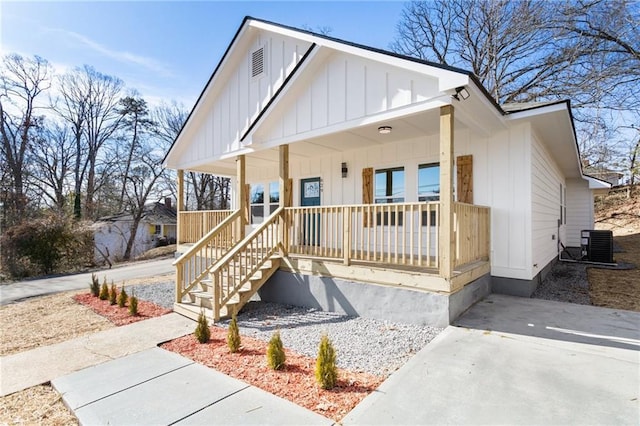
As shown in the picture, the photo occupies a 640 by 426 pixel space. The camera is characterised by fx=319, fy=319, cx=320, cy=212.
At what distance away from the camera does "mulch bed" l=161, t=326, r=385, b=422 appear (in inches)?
115

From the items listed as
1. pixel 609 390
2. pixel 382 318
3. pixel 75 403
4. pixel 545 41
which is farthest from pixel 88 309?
pixel 545 41

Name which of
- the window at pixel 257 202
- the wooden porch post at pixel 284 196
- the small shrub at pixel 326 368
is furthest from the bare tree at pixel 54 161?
the small shrub at pixel 326 368

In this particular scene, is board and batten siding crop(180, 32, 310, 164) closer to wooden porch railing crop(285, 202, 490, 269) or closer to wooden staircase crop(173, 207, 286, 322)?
wooden staircase crop(173, 207, 286, 322)

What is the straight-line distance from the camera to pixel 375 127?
641 centimetres

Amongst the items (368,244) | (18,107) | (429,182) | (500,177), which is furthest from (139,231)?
(500,177)

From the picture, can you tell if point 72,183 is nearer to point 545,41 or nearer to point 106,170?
point 106,170

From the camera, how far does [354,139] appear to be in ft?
24.1

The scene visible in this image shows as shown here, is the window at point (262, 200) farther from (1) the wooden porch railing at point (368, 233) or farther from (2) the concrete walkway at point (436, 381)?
(2) the concrete walkway at point (436, 381)

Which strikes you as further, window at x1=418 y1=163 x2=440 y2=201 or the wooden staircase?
window at x1=418 y1=163 x2=440 y2=201

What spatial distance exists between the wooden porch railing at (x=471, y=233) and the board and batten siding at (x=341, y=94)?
196 centimetres

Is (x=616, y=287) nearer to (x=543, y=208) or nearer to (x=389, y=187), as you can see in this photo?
(x=543, y=208)

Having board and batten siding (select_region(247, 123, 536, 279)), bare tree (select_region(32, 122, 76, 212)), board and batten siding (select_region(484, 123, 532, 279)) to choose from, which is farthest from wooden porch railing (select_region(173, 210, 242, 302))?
bare tree (select_region(32, 122, 76, 212))

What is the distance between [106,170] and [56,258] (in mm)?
13078

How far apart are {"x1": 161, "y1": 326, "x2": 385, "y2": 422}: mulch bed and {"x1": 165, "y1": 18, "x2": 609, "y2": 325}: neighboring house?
1265 millimetres
